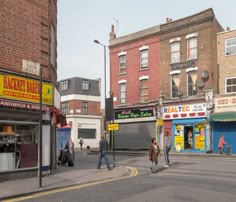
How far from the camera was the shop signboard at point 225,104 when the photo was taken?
28266mm

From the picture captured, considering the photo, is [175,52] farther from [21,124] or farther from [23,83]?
[21,124]

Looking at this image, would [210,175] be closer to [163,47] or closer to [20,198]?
[20,198]

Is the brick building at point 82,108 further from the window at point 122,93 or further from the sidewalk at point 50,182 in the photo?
the sidewalk at point 50,182

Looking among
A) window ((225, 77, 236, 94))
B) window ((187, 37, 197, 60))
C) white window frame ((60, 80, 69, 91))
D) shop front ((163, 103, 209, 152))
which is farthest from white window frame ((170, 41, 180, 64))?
white window frame ((60, 80, 69, 91))

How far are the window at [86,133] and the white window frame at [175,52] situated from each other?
24.0 m

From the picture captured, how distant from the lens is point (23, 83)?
1256 cm

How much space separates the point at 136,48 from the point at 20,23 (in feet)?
77.9

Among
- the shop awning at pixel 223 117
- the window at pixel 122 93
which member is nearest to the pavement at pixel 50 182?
the shop awning at pixel 223 117

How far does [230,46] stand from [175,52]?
5.00 meters

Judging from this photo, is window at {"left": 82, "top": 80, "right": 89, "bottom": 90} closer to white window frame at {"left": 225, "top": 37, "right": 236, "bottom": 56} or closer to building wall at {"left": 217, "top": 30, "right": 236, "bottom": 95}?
building wall at {"left": 217, "top": 30, "right": 236, "bottom": 95}

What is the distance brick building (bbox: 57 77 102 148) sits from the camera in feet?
171

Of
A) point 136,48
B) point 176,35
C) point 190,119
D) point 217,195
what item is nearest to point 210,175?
point 217,195

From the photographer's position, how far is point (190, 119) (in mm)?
31047

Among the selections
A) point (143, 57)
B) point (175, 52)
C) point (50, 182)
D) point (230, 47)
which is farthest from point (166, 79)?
point (50, 182)
